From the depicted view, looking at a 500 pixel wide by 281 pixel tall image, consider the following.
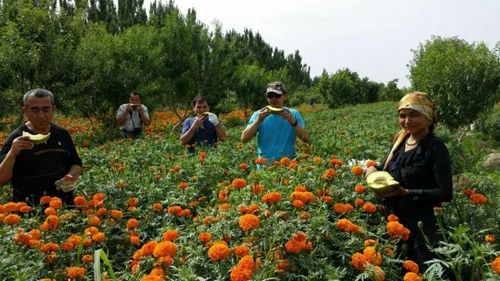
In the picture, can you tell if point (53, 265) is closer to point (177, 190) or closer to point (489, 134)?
point (177, 190)

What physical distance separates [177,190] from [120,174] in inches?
43.3

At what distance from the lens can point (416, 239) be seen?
2.71m

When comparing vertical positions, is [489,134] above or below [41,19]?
below

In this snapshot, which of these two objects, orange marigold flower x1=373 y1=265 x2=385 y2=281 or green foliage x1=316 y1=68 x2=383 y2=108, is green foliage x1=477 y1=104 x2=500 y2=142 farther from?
green foliage x1=316 y1=68 x2=383 y2=108

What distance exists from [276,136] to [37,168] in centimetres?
216

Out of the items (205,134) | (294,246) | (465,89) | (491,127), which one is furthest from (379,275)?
(491,127)

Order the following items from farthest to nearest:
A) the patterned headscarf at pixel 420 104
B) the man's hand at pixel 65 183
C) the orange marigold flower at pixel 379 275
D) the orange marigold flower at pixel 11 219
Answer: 1. the man's hand at pixel 65 183
2. the patterned headscarf at pixel 420 104
3. the orange marigold flower at pixel 11 219
4. the orange marigold flower at pixel 379 275

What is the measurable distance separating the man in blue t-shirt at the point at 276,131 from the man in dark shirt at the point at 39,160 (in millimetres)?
1721

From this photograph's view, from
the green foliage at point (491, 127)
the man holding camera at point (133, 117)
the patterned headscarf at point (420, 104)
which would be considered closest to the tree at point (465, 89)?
the green foliage at point (491, 127)

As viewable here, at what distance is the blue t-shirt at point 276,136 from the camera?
4.42 metres

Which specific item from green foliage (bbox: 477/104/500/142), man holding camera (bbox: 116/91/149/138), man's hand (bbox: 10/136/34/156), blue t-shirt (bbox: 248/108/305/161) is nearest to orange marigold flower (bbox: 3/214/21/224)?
man's hand (bbox: 10/136/34/156)

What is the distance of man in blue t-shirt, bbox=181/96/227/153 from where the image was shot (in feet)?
18.7

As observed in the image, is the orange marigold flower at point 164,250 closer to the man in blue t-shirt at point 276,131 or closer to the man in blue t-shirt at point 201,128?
the man in blue t-shirt at point 276,131

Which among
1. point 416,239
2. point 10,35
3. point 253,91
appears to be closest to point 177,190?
point 416,239
